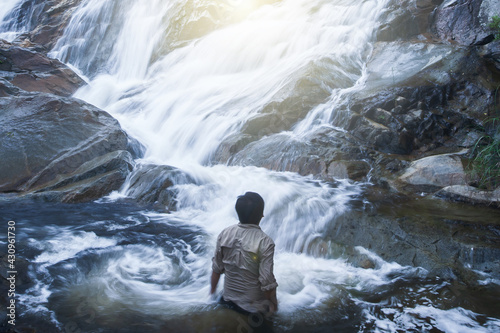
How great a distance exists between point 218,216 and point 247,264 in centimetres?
354

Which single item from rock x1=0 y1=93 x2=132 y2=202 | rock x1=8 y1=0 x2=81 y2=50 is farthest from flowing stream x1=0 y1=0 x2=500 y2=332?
rock x1=8 y1=0 x2=81 y2=50

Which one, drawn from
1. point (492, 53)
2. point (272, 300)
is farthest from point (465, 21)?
point (272, 300)

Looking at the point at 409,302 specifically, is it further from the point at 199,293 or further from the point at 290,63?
the point at 290,63

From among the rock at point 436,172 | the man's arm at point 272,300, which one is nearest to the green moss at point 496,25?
the rock at point 436,172

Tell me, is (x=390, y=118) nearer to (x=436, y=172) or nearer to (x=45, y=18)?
(x=436, y=172)

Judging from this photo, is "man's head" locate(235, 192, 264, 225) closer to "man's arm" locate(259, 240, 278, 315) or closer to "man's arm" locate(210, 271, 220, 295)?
"man's arm" locate(259, 240, 278, 315)

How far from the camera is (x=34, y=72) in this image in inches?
544

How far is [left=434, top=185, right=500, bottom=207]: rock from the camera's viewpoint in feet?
18.4

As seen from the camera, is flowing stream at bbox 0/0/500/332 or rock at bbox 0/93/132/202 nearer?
flowing stream at bbox 0/0/500/332

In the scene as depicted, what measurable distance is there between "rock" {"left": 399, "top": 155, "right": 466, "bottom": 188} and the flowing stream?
3.25 feet

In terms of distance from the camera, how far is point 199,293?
430 centimetres

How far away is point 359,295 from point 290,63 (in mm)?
9661

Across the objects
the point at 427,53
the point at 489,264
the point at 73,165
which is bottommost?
the point at 73,165

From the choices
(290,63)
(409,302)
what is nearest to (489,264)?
(409,302)
